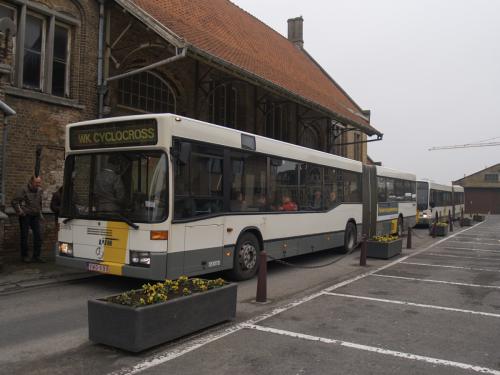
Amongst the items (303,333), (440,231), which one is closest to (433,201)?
(440,231)

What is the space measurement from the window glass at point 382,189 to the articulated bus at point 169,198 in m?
7.13

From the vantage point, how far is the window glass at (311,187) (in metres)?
11.1

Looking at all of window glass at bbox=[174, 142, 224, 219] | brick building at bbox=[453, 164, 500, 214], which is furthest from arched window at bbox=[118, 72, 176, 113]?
brick building at bbox=[453, 164, 500, 214]

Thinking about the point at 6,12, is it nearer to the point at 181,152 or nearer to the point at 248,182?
the point at 181,152

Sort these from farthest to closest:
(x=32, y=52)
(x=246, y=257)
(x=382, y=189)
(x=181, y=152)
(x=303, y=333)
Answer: (x=382, y=189)
(x=32, y=52)
(x=246, y=257)
(x=181, y=152)
(x=303, y=333)

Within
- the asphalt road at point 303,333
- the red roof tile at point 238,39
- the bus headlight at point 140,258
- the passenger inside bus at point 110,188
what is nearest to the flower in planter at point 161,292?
the asphalt road at point 303,333

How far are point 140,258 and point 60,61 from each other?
7.29 meters

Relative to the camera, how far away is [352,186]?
14.2 m

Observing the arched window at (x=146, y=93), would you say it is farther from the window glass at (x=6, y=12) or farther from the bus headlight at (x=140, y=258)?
the bus headlight at (x=140, y=258)

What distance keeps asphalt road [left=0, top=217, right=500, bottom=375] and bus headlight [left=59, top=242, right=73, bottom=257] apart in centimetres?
62

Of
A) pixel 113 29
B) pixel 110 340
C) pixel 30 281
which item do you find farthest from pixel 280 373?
pixel 113 29

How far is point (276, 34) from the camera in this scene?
29.3 meters

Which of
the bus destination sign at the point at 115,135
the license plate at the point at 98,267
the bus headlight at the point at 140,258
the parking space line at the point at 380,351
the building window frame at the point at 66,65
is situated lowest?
the parking space line at the point at 380,351

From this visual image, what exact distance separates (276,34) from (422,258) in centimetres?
1989
